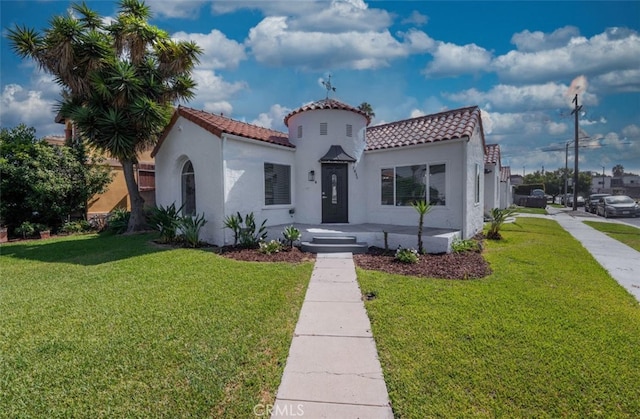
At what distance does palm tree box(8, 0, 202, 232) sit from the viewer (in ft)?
36.1

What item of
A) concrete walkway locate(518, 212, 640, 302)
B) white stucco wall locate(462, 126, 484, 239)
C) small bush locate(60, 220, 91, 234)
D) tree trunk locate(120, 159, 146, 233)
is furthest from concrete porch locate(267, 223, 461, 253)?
small bush locate(60, 220, 91, 234)

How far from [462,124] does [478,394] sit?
10571mm

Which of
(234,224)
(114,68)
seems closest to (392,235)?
(234,224)

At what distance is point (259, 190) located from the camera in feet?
37.6

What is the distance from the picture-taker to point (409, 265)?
816 centimetres

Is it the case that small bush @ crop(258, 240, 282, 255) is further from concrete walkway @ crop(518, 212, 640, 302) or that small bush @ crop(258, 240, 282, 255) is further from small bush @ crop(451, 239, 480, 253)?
concrete walkway @ crop(518, 212, 640, 302)

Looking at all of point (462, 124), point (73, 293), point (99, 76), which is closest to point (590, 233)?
point (462, 124)

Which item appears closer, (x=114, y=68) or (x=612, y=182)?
(x=114, y=68)

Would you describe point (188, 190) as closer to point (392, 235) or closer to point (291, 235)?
point (291, 235)

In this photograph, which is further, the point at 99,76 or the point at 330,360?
the point at 99,76

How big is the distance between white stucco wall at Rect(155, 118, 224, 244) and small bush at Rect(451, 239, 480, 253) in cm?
831

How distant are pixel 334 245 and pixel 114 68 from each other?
36.4ft

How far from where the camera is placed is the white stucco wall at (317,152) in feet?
41.2

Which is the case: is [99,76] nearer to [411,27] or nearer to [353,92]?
[353,92]
